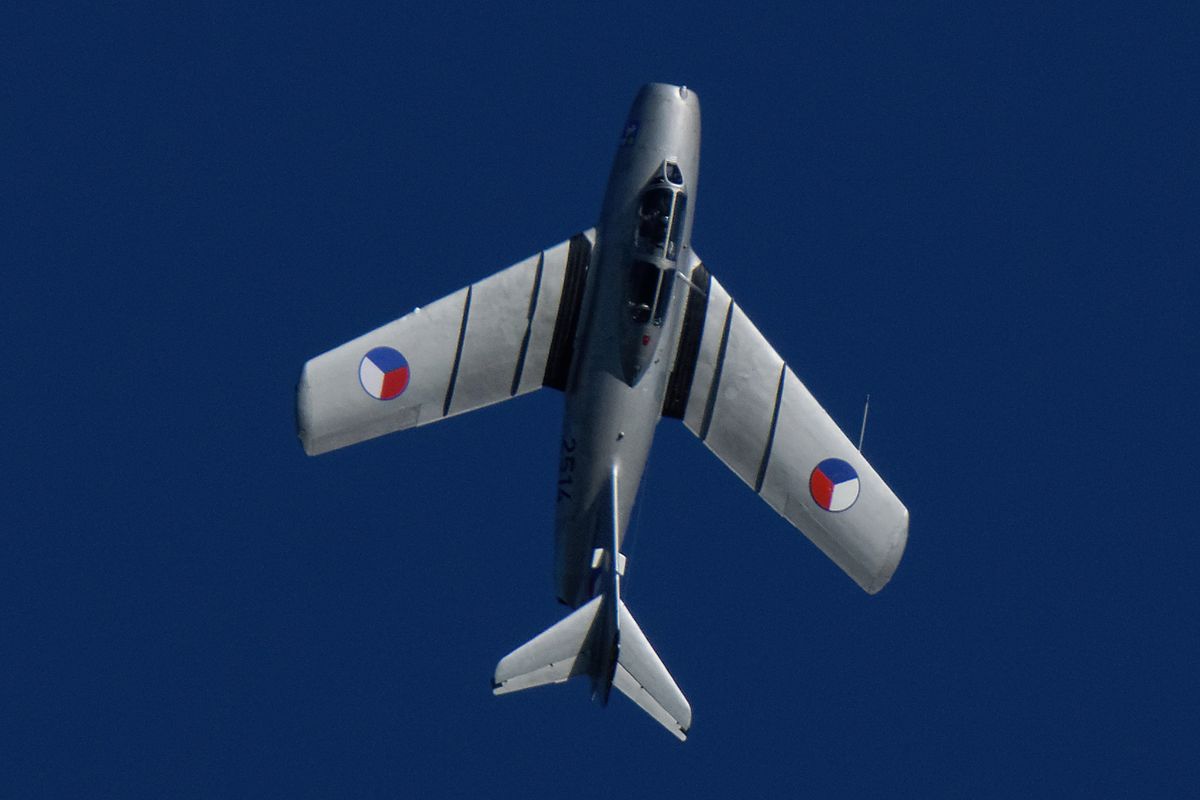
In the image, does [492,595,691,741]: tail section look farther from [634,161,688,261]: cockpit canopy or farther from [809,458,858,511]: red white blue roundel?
[634,161,688,261]: cockpit canopy

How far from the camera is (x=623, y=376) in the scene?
97.4 ft

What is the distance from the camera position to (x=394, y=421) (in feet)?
98.6

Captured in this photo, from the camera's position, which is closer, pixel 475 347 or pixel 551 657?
pixel 551 657

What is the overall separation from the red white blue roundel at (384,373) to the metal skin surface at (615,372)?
93.4 inches

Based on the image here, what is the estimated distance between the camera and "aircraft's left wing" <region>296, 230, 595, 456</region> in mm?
29953

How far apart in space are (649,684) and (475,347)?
5.59 m

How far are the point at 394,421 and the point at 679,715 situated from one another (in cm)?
585

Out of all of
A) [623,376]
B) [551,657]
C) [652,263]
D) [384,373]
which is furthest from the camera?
[384,373]

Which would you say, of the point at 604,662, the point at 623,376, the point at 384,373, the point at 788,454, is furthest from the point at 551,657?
the point at 788,454

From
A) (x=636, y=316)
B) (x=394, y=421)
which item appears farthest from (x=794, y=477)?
(x=394, y=421)

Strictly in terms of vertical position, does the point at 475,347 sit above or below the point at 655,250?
below

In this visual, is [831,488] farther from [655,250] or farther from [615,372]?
[655,250]

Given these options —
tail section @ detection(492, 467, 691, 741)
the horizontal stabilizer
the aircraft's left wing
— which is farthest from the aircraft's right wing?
the horizontal stabilizer

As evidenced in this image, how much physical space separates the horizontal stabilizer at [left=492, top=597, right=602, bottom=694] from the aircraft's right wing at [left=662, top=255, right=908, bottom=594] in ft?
12.7
